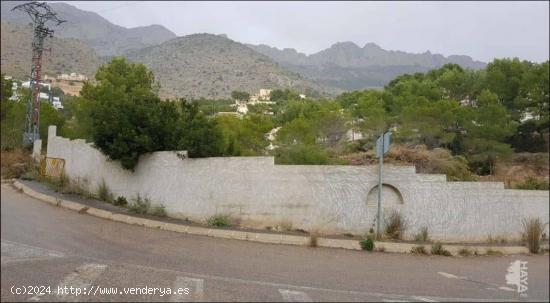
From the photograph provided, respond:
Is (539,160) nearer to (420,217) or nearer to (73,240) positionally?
(420,217)

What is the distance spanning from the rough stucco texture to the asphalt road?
166 cm

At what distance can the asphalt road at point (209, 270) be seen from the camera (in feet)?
16.9

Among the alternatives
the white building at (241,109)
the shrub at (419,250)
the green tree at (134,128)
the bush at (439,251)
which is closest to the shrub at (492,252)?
the bush at (439,251)

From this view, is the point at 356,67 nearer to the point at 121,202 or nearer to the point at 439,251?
the point at 121,202

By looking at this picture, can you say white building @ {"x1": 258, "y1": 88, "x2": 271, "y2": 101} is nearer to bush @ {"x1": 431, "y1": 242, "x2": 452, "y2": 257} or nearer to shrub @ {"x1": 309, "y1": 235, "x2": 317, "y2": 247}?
shrub @ {"x1": 309, "y1": 235, "x2": 317, "y2": 247}

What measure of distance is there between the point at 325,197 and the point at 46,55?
25.1ft

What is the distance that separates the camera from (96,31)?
18.8 m

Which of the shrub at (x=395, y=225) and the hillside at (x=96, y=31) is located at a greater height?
the hillside at (x=96, y=31)

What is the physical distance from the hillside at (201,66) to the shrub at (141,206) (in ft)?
16.6

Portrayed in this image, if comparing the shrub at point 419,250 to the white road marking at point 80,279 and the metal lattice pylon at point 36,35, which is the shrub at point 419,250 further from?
the metal lattice pylon at point 36,35

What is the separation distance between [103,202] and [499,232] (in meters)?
13.1

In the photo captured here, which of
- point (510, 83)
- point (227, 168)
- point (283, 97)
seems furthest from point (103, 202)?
point (283, 97)

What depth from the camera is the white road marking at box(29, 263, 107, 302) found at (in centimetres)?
511

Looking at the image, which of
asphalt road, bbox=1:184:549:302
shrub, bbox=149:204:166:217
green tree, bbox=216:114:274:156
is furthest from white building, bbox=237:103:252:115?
asphalt road, bbox=1:184:549:302
